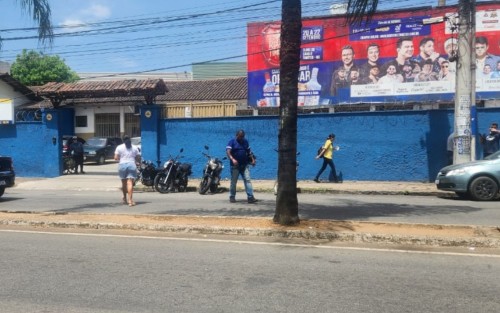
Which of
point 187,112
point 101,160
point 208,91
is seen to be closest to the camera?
point 187,112

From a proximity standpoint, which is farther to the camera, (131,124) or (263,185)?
(131,124)

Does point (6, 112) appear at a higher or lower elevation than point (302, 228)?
higher

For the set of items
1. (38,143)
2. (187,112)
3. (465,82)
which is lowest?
(38,143)

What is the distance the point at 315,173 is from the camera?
1772 centimetres

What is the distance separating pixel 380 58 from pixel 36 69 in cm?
2811

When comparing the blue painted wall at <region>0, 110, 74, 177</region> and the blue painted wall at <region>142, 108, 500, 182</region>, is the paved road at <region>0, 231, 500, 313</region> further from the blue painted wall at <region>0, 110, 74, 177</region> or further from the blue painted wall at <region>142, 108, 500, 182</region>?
the blue painted wall at <region>0, 110, 74, 177</region>

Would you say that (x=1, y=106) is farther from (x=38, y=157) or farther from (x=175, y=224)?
(x=175, y=224)

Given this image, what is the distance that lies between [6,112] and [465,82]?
1790cm

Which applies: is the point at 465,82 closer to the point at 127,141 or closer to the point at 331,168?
the point at 331,168

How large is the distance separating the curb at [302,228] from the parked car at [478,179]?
15.3ft

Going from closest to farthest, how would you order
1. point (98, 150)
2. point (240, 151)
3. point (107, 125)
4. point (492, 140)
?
1. point (240, 151)
2. point (492, 140)
3. point (98, 150)
4. point (107, 125)

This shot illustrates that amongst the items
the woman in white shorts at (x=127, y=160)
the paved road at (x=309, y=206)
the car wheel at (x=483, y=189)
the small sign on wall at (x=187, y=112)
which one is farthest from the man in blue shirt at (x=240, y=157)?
the small sign on wall at (x=187, y=112)

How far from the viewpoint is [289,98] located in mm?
8242

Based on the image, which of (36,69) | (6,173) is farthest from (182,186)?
(36,69)
